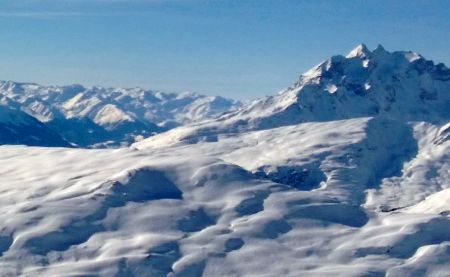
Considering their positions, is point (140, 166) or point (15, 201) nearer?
point (15, 201)

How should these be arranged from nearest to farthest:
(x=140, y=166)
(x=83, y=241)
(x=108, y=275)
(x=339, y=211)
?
(x=108, y=275)
(x=83, y=241)
(x=339, y=211)
(x=140, y=166)

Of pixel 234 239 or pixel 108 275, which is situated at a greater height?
pixel 234 239

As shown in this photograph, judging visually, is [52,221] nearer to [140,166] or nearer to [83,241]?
[83,241]

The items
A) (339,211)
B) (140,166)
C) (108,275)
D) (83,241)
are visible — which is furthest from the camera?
(140,166)

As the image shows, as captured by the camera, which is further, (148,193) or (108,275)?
(148,193)

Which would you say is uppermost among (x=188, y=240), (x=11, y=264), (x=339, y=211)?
(x=339, y=211)

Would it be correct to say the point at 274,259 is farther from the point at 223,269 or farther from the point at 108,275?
the point at 108,275

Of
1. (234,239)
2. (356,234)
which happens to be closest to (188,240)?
(234,239)

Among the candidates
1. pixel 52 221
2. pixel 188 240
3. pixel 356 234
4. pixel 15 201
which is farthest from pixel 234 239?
pixel 15 201

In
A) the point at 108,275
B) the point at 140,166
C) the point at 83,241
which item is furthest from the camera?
the point at 140,166
